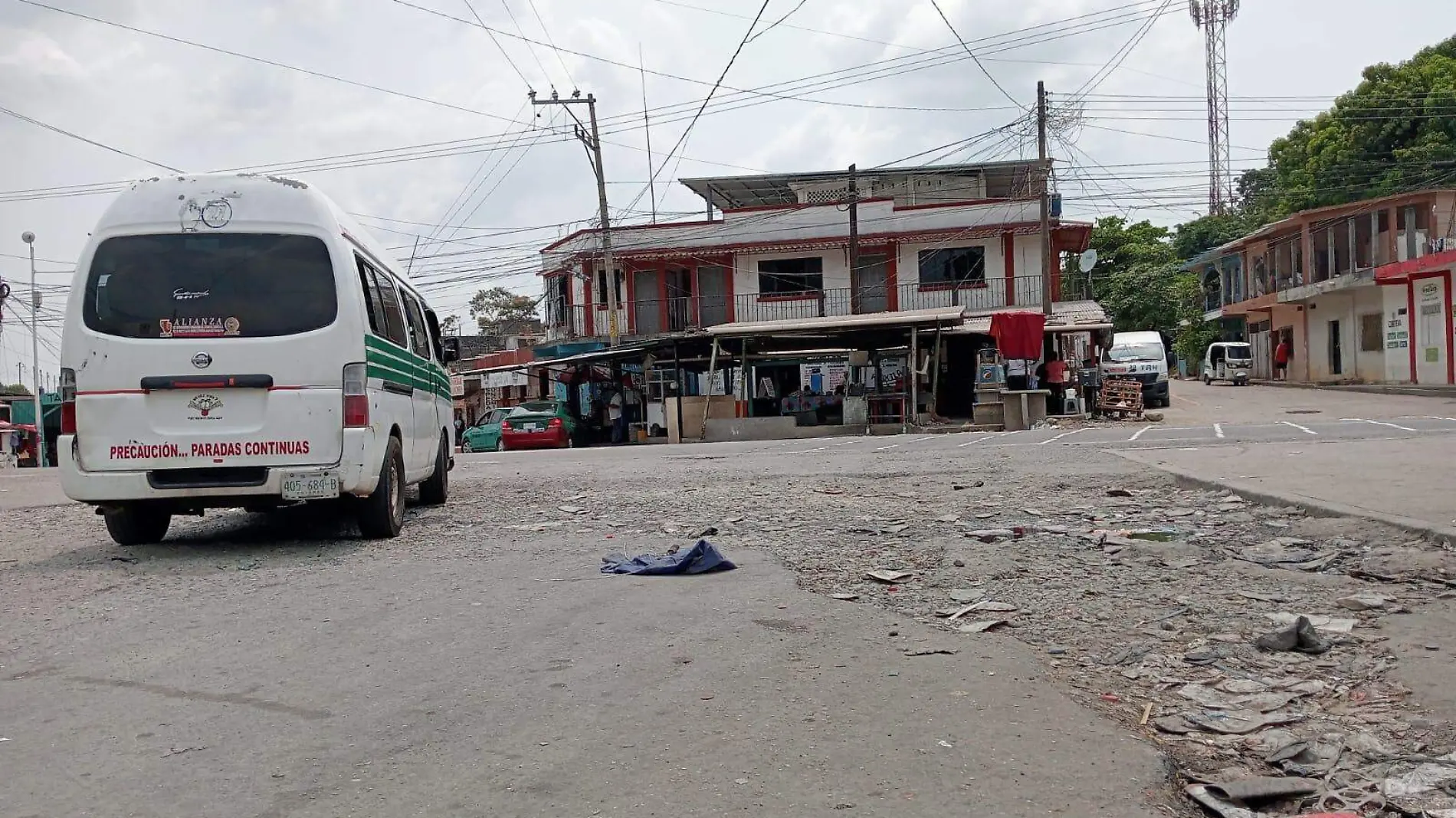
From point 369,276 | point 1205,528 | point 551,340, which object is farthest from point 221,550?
point 551,340

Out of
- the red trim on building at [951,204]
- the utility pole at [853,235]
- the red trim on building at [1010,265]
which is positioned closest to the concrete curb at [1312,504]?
the utility pole at [853,235]

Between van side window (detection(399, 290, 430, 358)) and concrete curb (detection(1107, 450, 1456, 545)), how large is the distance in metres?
7.55

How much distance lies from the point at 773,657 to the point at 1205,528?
4.82 meters

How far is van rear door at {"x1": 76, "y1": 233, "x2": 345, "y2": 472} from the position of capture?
303 inches

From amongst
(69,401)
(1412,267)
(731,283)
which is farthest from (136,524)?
(1412,267)

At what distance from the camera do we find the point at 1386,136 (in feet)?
148

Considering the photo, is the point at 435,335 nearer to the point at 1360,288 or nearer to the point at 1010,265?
the point at 1010,265

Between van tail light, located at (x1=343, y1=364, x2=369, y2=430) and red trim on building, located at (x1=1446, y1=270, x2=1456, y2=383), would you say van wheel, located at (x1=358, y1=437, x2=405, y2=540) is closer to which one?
van tail light, located at (x1=343, y1=364, x2=369, y2=430)

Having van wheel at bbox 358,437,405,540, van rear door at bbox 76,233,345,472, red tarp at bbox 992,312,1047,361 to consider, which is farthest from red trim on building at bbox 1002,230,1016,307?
van rear door at bbox 76,233,345,472

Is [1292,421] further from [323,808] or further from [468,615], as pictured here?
[323,808]

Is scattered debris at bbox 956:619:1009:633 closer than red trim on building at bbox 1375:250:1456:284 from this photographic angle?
Yes

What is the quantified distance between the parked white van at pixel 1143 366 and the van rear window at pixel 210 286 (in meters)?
26.4

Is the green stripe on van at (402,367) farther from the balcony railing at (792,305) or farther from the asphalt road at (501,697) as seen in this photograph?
the balcony railing at (792,305)

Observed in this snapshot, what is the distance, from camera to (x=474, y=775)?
345 centimetres
